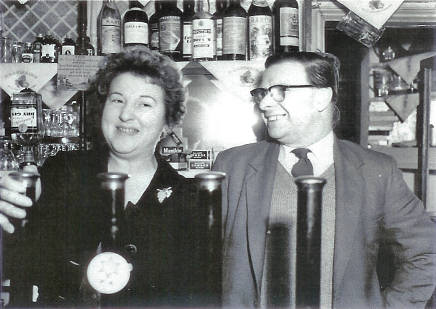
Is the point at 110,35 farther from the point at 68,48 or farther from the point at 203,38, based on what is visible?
the point at 203,38

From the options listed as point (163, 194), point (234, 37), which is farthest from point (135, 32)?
point (163, 194)

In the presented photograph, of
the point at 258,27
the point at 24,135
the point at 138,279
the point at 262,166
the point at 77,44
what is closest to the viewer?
the point at 138,279

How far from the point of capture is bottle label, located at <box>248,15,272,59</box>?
170 cm

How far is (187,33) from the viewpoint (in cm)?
178

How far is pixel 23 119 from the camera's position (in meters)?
1.81

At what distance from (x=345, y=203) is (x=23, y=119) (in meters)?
1.27

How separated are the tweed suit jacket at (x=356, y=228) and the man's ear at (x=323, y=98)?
119 mm

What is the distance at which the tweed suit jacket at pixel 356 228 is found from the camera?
1223 millimetres

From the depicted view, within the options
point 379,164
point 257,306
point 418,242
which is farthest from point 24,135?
point 418,242

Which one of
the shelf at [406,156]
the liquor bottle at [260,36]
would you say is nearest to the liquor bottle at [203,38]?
the liquor bottle at [260,36]

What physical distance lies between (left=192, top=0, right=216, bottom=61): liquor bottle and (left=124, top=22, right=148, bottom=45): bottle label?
19cm

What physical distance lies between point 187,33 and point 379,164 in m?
0.88

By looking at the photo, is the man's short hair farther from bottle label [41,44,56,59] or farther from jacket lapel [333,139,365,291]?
bottle label [41,44,56,59]

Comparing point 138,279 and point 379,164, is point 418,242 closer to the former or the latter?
point 379,164
